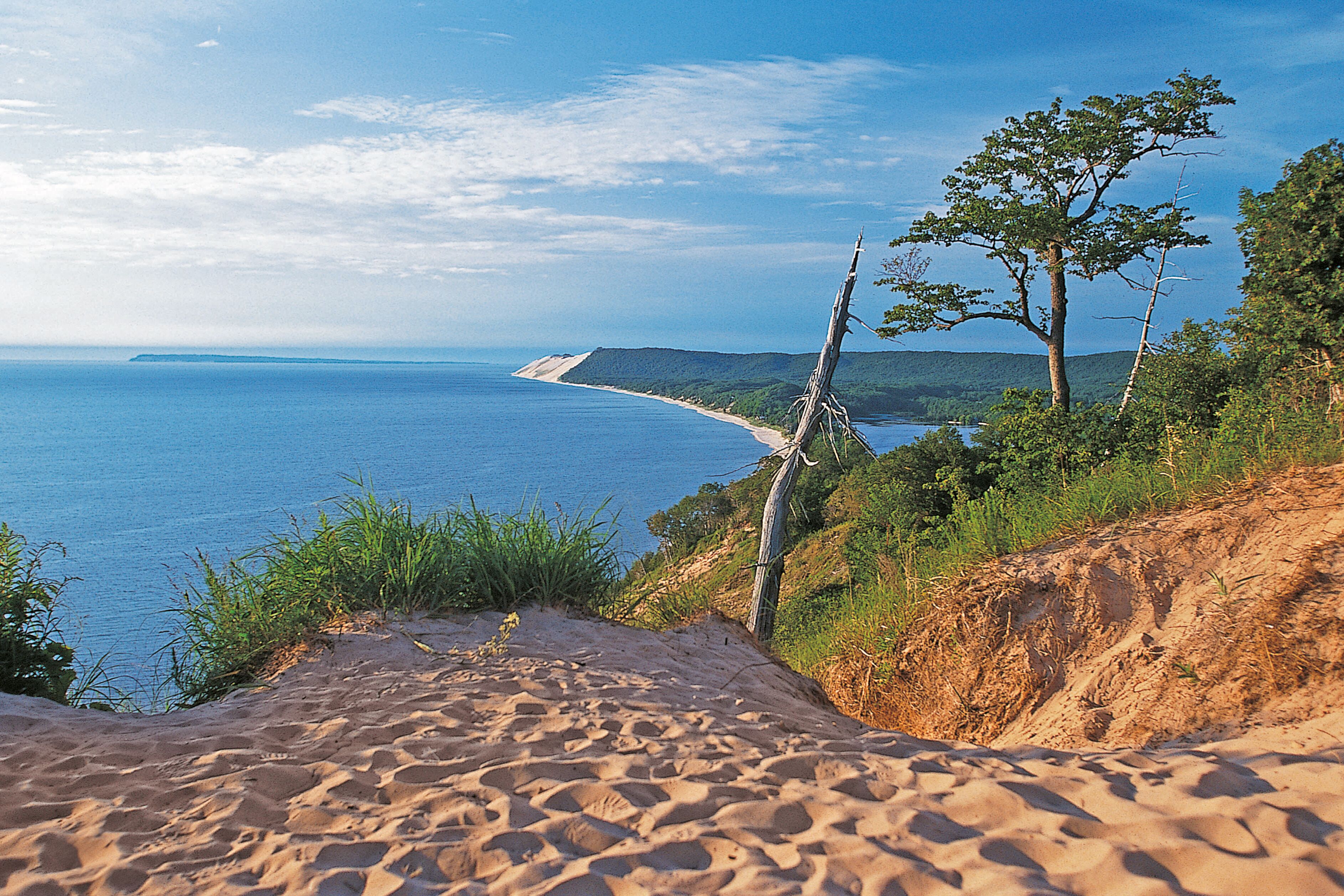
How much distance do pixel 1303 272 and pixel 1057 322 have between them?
13138mm

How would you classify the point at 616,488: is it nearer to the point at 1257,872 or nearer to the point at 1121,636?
the point at 1121,636

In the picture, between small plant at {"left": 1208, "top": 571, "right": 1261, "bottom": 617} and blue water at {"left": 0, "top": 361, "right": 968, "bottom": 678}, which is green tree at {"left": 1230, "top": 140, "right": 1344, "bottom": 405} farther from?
blue water at {"left": 0, "top": 361, "right": 968, "bottom": 678}

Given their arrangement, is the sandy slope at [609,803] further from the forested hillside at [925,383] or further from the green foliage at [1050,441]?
the forested hillside at [925,383]

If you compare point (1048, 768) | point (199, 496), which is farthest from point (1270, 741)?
point (199, 496)

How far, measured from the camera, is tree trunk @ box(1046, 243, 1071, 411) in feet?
71.5

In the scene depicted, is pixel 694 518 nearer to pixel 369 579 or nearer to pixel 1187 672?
pixel 369 579

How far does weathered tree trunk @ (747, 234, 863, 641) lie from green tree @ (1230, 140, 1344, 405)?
224 inches

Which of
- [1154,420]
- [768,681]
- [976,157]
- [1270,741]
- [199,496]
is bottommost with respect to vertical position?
[199,496]

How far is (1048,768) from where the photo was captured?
3.40 m

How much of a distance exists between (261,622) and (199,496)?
60.1 m

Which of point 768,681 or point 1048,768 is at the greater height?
point 1048,768

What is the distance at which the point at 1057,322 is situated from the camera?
74.2 feet

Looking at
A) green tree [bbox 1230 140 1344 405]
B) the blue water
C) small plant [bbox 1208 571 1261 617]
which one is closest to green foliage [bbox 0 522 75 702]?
the blue water

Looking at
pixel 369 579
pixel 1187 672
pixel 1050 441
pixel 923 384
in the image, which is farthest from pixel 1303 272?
pixel 923 384
